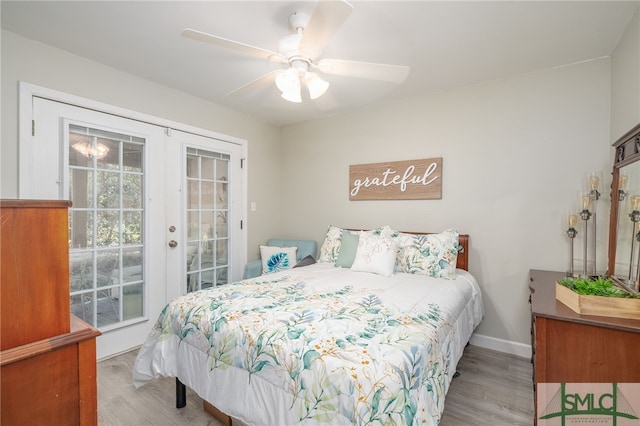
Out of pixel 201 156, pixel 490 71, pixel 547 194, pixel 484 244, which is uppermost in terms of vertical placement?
pixel 490 71

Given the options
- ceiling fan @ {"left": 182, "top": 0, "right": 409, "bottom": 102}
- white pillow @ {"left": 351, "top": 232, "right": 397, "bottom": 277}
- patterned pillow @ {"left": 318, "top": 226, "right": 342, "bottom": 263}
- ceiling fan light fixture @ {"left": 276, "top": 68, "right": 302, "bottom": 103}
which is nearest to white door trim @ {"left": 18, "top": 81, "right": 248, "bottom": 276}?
ceiling fan @ {"left": 182, "top": 0, "right": 409, "bottom": 102}

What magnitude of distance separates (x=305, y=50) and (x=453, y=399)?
2427 millimetres

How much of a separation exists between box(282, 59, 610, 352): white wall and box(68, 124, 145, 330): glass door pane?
2.29m

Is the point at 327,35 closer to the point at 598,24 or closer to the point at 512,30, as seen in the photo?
the point at 512,30

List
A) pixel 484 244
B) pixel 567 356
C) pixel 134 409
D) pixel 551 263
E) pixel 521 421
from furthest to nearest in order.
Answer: pixel 484 244 → pixel 551 263 → pixel 134 409 → pixel 521 421 → pixel 567 356

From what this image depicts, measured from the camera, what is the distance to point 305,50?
1.81 m

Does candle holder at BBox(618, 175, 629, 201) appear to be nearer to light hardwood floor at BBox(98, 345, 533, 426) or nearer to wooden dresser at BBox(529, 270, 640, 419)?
wooden dresser at BBox(529, 270, 640, 419)

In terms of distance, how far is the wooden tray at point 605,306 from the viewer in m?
1.30

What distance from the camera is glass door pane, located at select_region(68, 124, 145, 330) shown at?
2.39 metres

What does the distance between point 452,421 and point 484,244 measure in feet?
5.05

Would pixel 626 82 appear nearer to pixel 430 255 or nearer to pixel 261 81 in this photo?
pixel 430 255

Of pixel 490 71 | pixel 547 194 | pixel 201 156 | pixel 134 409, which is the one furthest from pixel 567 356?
pixel 201 156

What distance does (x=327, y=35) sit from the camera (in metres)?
1.58

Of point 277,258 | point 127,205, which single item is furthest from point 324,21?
point 277,258
